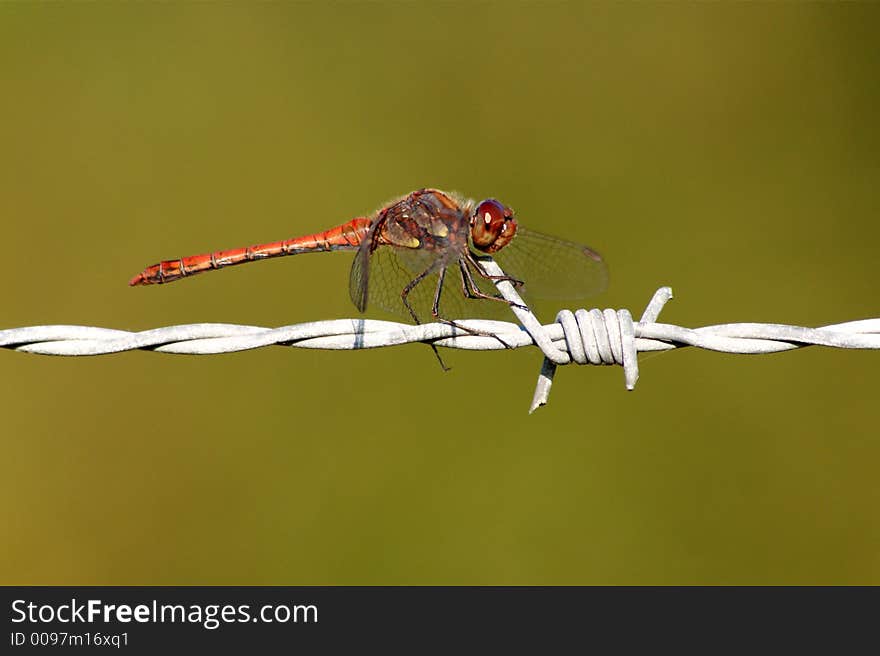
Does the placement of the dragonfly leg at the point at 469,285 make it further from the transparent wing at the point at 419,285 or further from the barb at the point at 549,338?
the barb at the point at 549,338

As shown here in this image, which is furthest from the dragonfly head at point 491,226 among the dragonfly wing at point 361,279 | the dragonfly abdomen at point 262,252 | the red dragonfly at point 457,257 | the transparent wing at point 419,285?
the dragonfly abdomen at point 262,252

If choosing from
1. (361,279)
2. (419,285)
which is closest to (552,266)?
(419,285)

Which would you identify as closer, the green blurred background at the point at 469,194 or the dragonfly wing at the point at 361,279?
the dragonfly wing at the point at 361,279

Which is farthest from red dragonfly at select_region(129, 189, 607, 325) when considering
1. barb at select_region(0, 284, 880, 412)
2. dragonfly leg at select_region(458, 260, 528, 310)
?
barb at select_region(0, 284, 880, 412)

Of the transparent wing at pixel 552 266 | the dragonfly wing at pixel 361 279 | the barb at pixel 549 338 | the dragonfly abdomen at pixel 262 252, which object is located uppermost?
the dragonfly abdomen at pixel 262 252

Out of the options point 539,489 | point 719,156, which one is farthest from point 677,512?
point 719,156

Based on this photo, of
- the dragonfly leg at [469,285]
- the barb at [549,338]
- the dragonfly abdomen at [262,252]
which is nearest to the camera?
the barb at [549,338]

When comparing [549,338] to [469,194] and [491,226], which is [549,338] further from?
[469,194]

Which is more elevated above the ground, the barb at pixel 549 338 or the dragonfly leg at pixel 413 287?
the dragonfly leg at pixel 413 287
